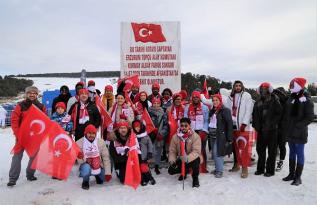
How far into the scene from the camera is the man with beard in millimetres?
6656

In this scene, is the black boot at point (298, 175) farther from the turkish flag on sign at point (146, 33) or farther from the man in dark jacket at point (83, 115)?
the turkish flag on sign at point (146, 33)

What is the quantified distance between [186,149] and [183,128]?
43 centimetres

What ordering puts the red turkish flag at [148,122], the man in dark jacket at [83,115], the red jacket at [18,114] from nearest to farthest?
the red jacket at [18,114] < the man in dark jacket at [83,115] < the red turkish flag at [148,122]

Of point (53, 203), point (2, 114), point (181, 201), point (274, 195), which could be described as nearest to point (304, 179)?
point (274, 195)

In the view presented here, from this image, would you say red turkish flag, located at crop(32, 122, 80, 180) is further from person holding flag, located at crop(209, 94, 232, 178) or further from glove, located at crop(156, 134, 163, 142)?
person holding flag, located at crop(209, 94, 232, 178)

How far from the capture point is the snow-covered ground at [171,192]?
529cm

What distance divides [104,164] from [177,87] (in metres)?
3.44

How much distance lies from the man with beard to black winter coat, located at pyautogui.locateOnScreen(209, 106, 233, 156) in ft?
1.30

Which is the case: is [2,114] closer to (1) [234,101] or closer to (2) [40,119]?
(2) [40,119]

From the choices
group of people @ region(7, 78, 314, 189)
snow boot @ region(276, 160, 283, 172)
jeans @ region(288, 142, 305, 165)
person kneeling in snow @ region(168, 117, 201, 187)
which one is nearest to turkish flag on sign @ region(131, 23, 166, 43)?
group of people @ region(7, 78, 314, 189)

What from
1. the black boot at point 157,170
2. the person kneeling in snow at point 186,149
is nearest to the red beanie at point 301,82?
the person kneeling in snow at point 186,149

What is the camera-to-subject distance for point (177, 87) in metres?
8.77

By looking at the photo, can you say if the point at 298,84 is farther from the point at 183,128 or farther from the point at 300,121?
the point at 183,128

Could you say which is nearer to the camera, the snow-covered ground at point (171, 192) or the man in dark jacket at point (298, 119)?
the snow-covered ground at point (171, 192)
